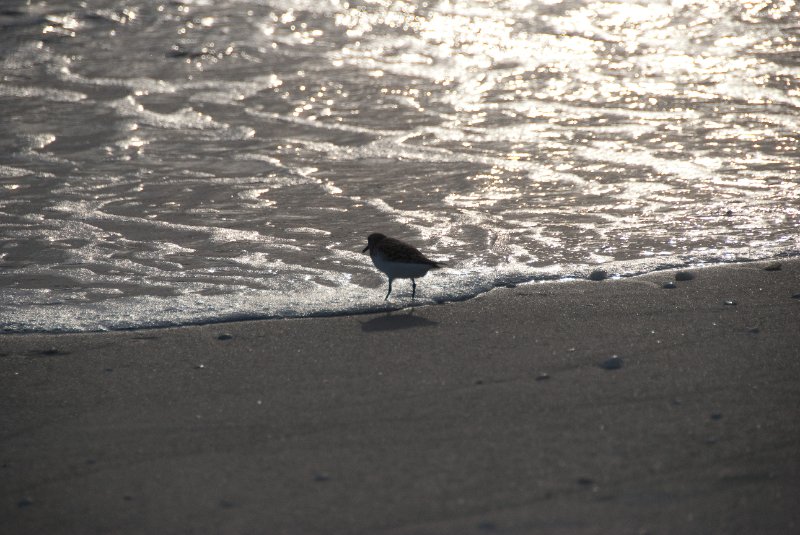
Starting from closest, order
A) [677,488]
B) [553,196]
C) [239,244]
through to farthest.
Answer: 1. [677,488]
2. [239,244]
3. [553,196]

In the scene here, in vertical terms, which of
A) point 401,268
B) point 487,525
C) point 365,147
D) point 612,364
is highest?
point 365,147

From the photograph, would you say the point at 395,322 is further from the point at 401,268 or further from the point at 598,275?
the point at 598,275

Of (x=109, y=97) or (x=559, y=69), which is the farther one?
(x=559, y=69)

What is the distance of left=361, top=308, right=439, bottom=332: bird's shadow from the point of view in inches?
207

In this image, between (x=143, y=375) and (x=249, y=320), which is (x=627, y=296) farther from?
(x=143, y=375)

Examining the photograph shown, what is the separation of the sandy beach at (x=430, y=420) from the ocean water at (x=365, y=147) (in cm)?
56

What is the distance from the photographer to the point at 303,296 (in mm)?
5750

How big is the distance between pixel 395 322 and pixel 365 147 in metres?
4.15

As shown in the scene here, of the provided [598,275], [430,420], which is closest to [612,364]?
[430,420]

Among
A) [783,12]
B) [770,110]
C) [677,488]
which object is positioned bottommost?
[677,488]

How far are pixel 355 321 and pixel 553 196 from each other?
293 cm

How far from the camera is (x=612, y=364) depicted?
457cm

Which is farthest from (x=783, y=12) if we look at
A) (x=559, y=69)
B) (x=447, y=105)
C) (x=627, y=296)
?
(x=627, y=296)

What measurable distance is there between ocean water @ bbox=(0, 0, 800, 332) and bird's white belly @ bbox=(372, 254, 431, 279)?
7.3 inches
